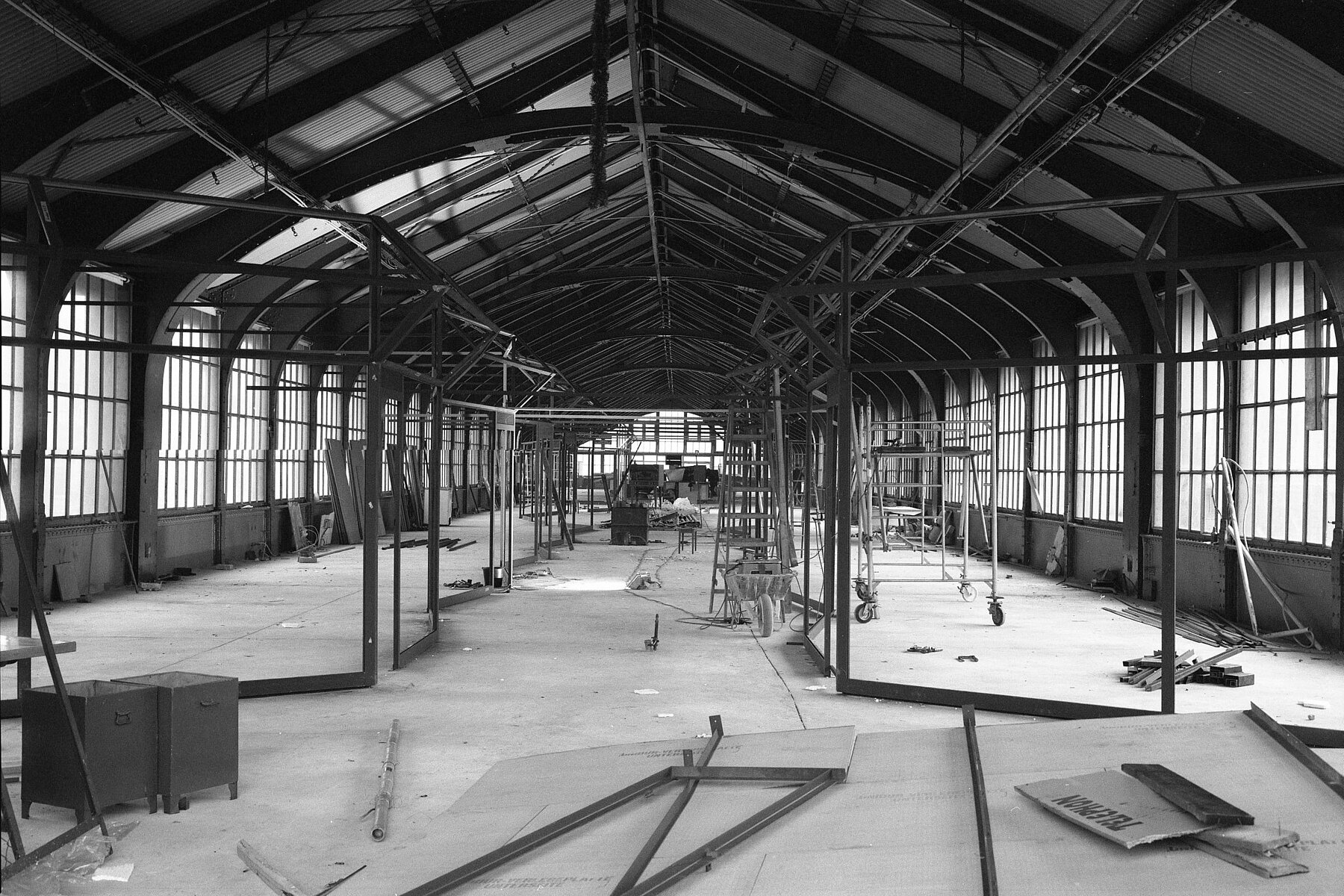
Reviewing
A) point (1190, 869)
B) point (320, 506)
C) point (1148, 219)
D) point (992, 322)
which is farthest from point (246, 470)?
point (1190, 869)

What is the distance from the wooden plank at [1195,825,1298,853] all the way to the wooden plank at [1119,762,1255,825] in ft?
0.11

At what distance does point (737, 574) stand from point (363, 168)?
661 centimetres

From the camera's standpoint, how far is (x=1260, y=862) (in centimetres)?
342

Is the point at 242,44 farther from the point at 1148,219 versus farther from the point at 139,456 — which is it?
the point at 1148,219

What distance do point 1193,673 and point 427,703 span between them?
623cm

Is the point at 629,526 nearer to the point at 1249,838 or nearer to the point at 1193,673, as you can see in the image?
the point at 1193,673

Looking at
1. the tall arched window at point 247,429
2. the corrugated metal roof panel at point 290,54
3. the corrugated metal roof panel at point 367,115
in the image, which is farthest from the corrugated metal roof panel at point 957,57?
the tall arched window at point 247,429

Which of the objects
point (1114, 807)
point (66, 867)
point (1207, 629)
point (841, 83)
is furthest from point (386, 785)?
point (1207, 629)

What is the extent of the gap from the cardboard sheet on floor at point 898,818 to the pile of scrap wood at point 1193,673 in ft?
13.2

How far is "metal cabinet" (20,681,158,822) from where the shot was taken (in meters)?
5.42

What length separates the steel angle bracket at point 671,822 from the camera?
364cm

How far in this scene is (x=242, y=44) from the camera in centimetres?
1034

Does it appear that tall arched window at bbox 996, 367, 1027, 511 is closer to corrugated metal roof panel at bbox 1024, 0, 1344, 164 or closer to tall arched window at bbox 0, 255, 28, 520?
corrugated metal roof panel at bbox 1024, 0, 1344, 164

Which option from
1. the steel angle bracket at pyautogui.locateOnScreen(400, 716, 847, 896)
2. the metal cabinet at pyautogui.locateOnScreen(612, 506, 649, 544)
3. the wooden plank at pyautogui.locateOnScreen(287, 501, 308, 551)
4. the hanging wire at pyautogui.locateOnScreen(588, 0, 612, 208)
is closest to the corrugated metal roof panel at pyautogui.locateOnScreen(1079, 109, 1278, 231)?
the hanging wire at pyautogui.locateOnScreen(588, 0, 612, 208)
